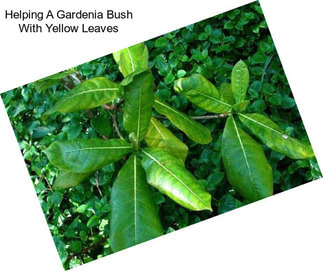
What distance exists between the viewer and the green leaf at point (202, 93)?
5.52 ft

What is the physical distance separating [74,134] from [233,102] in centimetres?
73

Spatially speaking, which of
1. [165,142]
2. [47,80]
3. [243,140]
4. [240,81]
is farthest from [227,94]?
[47,80]

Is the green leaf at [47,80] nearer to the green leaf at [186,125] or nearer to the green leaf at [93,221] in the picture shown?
the green leaf at [186,125]

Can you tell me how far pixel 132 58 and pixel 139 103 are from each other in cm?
41

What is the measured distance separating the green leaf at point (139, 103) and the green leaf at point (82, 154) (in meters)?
0.10

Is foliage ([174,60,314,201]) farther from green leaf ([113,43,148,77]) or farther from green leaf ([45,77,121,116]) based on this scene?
green leaf ([45,77,121,116])

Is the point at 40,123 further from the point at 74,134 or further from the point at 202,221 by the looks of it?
the point at 202,221

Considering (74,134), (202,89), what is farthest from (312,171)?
(74,134)

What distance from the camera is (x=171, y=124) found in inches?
77.0

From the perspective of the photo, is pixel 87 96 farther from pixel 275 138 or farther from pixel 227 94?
pixel 275 138

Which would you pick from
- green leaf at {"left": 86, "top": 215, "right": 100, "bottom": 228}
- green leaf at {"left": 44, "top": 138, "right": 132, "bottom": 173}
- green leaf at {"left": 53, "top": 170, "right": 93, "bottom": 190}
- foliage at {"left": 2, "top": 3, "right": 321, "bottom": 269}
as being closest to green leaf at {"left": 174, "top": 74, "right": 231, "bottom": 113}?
foliage at {"left": 2, "top": 3, "right": 321, "bottom": 269}

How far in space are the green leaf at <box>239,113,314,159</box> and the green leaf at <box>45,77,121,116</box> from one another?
543mm

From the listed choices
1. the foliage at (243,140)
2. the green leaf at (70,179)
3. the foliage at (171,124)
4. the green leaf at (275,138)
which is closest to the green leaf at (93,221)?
the foliage at (171,124)

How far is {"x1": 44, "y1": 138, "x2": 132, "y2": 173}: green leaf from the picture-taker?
1.42m
